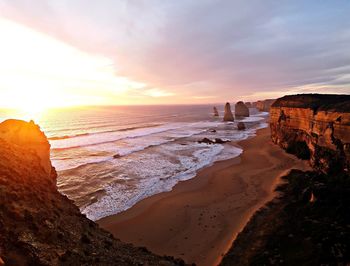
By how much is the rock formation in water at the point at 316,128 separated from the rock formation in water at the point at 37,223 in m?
17.4

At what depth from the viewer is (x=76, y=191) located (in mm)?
22484

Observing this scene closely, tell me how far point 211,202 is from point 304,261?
9490 mm

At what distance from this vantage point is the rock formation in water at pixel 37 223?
6.73 metres

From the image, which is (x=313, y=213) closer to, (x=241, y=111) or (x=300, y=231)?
(x=300, y=231)

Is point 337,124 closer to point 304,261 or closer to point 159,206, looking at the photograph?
point 304,261

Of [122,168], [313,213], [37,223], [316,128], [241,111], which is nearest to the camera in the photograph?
[37,223]

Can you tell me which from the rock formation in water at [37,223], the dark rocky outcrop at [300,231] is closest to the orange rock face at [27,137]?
the rock formation in water at [37,223]

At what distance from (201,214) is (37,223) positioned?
12190 millimetres

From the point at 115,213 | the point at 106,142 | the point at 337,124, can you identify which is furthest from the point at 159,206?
the point at 106,142

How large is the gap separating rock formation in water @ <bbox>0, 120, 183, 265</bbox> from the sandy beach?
381 centimetres

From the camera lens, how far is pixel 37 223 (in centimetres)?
757

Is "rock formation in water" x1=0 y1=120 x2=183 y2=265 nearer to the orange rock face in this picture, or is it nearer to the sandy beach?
the orange rock face

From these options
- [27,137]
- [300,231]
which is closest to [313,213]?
[300,231]

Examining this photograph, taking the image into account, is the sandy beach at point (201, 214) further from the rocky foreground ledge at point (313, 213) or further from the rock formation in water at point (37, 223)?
the rock formation in water at point (37, 223)
